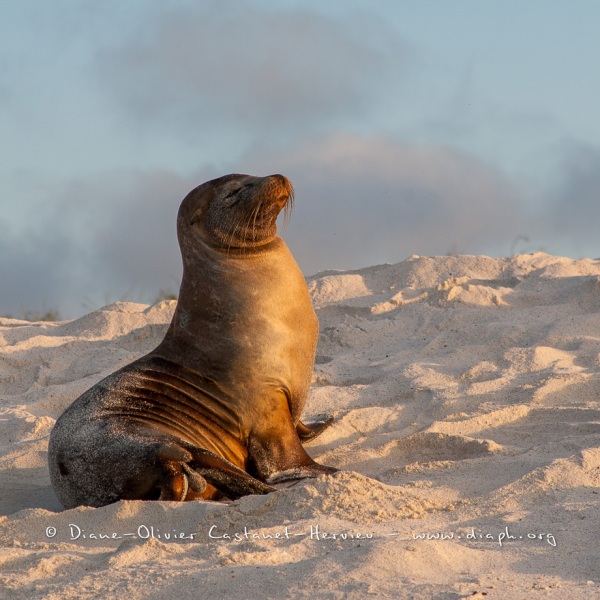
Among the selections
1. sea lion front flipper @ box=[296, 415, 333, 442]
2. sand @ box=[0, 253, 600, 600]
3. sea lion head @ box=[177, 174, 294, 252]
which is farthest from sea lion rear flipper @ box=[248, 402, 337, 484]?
sea lion head @ box=[177, 174, 294, 252]

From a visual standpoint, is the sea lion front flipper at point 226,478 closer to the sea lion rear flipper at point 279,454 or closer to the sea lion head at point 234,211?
the sea lion rear flipper at point 279,454

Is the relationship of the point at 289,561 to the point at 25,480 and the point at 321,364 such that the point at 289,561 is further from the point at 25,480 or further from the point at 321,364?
the point at 321,364

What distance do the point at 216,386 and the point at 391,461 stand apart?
92 cm

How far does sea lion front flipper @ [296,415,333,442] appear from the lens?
19.6 feet

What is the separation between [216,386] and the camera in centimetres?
559

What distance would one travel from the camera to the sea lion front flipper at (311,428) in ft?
19.6

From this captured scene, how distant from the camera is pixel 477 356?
23.3ft

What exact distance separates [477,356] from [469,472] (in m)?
2.19

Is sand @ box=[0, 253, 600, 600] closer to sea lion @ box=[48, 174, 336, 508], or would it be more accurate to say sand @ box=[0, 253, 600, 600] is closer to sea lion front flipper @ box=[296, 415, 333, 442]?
sea lion front flipper @ box=[296, 415, 333, 442]

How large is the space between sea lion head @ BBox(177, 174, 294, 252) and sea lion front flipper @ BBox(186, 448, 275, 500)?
4.10ft

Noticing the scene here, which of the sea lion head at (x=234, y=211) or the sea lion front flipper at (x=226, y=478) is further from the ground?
the sea lion head at (x=234, y=211)

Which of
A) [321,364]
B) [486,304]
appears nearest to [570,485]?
[321,364]

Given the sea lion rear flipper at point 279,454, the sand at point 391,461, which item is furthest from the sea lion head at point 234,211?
the sand at point 391,461

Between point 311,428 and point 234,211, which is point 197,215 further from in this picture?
point 311,428
